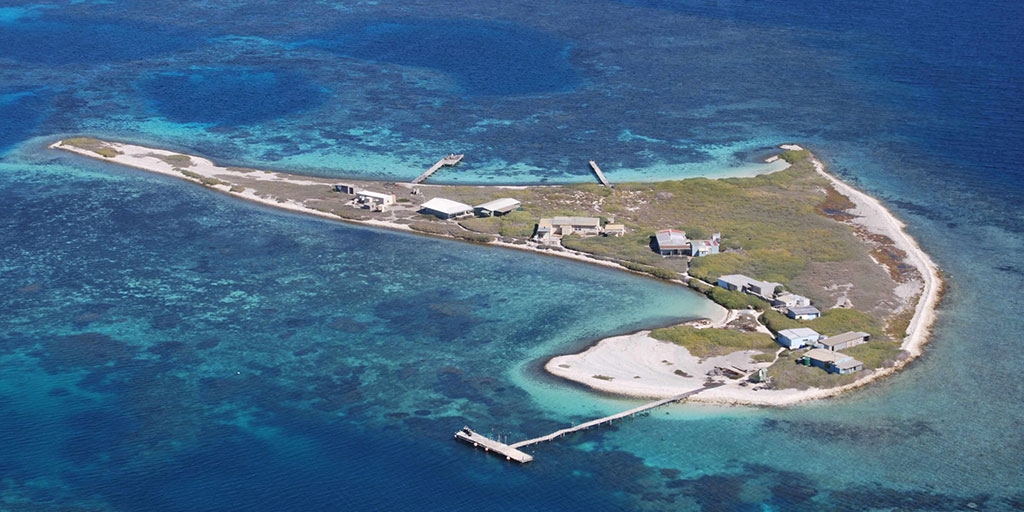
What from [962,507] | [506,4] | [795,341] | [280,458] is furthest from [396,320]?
[506,4]

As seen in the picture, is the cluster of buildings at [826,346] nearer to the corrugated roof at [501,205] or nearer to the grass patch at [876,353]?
the grass patch at [876,353]

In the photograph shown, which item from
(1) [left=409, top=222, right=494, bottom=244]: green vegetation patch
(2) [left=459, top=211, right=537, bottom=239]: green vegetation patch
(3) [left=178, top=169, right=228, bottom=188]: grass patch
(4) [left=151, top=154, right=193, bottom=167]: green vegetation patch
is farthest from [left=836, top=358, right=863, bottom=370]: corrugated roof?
(4) [left=151, top=154, right=193, bottom=167]: green vegetation patch

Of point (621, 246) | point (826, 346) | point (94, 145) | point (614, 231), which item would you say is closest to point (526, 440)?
point (826, 346)

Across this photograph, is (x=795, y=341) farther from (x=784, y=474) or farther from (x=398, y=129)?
(x=398, y=129)

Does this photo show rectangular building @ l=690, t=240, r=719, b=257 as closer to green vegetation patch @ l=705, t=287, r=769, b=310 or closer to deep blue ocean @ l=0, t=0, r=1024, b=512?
deep blue ocean @ l=0, t=0, r=1024, b=512

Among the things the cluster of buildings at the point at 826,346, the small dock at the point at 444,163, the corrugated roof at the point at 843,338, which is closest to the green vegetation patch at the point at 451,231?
the small dock at the point at 444,163
